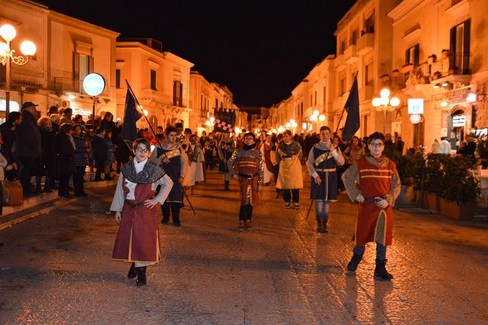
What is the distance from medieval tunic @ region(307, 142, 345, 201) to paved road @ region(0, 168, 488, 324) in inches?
27.5

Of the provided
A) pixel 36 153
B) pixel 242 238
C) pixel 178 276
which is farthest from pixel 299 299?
pixel 36 153

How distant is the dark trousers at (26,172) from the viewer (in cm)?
1113

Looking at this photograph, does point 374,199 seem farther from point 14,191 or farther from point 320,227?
point 14,191

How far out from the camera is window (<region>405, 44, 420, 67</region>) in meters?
25.3

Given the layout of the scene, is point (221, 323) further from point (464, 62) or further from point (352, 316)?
point (464, 62)

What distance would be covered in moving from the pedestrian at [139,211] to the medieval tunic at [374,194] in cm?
237

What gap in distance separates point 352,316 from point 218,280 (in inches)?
69.6

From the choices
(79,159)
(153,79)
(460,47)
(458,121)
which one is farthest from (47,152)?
(153,79)

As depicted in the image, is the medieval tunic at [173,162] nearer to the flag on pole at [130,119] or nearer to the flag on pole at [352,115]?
the flag on pole at [130,119]

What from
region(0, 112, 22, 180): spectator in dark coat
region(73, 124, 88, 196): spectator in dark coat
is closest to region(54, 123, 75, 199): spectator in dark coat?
region(73, 124, 88, 196): spectator in dark coat

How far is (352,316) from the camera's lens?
16.6 ft

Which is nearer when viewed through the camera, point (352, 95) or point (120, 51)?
point (352, 95)

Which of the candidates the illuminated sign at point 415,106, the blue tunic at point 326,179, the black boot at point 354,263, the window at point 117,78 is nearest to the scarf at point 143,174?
the black boot at point 354,263

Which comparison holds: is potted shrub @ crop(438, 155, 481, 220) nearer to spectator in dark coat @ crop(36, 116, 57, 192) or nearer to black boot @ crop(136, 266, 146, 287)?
black boot @ crop(136, 266, 146, 287)
